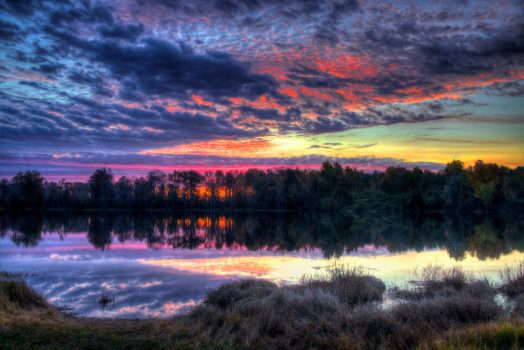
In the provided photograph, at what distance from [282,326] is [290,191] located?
12932 centimetres

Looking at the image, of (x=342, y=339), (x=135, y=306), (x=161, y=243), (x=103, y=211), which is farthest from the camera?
(x=103, y=211)

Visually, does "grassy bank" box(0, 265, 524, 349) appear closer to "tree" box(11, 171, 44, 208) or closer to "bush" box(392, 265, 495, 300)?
"bush" box(392, 265, 495, 300)

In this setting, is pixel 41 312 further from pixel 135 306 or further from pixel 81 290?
pixel 81 290

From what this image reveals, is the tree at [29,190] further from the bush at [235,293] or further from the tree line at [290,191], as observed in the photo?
the bush at [235,293]

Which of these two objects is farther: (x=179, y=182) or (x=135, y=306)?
(x=179, y=182)

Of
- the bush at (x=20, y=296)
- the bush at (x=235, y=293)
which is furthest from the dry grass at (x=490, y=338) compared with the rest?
the bush at (x=20, y=296)

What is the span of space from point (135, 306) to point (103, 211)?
141 meters

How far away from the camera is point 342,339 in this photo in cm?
1161

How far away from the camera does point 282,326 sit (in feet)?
42.2

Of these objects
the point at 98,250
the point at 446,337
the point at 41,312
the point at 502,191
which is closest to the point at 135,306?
the point at 41,312

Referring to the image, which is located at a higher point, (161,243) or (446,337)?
(446,337)

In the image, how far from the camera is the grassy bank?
424 inches

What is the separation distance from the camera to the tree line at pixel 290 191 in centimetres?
12556

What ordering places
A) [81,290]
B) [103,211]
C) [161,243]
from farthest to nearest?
1. [103,211]
2. [161,243]
3. [81,290]
